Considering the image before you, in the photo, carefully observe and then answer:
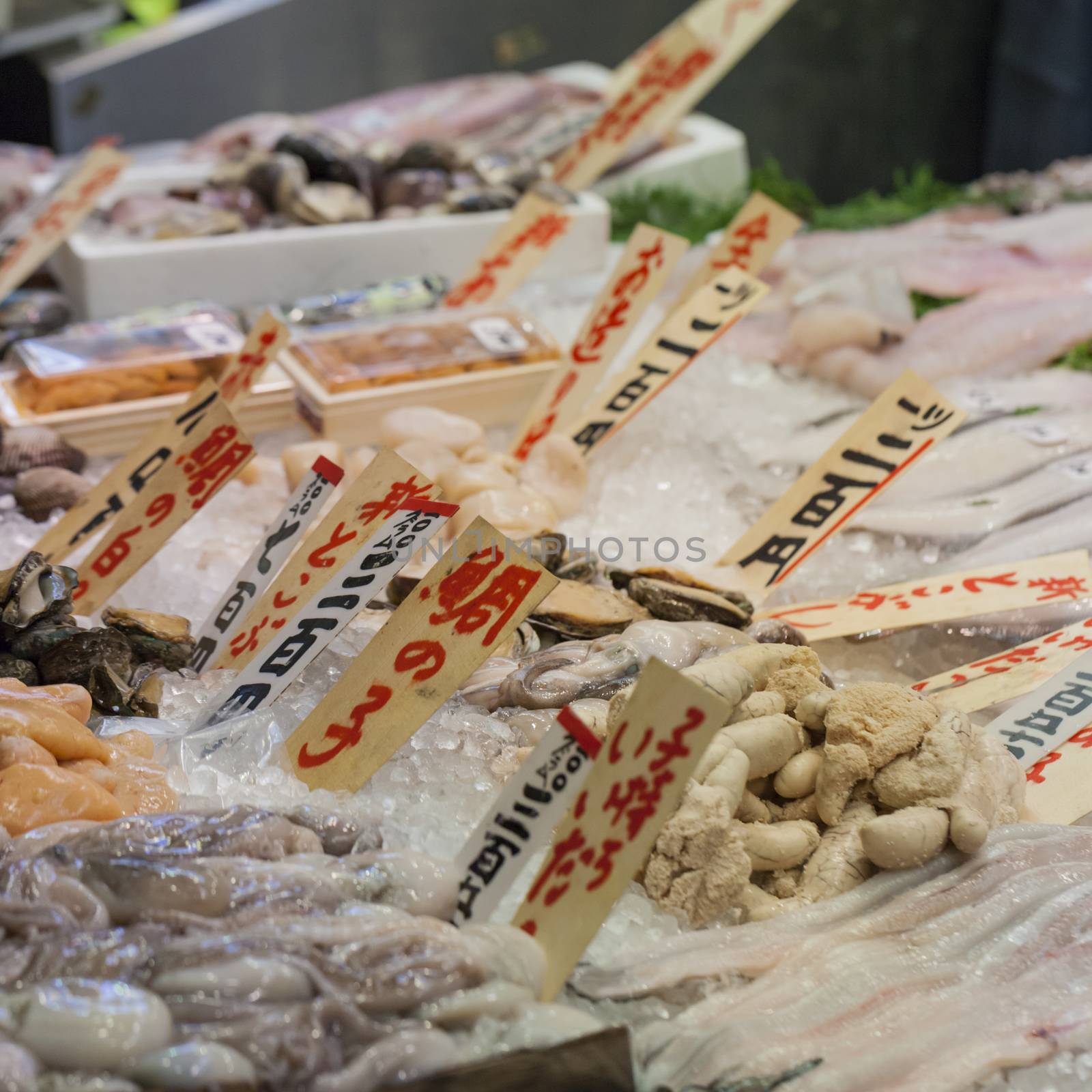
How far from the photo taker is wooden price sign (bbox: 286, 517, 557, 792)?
161 centimetres

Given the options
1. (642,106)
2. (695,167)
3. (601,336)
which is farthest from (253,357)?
(695,167)

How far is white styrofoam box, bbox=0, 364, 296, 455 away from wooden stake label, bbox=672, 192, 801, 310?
103 centimetres

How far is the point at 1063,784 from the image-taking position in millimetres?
1814

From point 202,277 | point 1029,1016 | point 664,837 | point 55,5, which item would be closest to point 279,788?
point 664,837

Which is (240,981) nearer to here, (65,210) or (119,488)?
(119,488)

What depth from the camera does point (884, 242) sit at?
164 inches

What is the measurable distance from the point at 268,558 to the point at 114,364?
1388 millimetres

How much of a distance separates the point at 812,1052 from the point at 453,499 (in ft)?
4.69

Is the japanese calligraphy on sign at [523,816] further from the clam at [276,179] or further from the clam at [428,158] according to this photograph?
the clam at [428,158]

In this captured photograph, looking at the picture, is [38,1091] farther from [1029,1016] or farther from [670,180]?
[670,180]

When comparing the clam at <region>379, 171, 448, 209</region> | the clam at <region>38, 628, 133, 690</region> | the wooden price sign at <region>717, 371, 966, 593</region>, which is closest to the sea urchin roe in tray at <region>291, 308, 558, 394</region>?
the clam at <region>379, 171, 448, 209</region>

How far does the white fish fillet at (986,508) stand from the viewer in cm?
262

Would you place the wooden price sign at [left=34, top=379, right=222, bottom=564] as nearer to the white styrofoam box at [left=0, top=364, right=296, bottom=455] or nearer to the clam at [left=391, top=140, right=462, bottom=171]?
the white styrofoam box at [left=0, top=364, right=296, bottom=455]

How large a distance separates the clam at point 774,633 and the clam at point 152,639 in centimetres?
91
